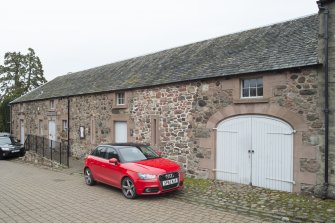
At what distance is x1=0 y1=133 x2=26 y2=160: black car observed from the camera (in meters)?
21.4

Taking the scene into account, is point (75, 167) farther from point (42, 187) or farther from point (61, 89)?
point (61, 89)

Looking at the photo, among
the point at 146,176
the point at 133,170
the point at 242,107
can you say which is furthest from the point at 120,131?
the point at 242,107

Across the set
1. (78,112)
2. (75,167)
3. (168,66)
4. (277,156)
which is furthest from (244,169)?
(78,112)

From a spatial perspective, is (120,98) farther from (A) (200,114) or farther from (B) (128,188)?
(B) (128,188)

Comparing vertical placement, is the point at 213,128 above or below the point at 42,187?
above

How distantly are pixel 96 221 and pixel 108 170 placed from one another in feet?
10.5

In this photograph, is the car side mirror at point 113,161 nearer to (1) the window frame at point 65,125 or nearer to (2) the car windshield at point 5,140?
(1) the window frame at point 65,125

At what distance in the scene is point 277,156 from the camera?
9391 mm

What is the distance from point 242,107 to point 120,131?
303 inches

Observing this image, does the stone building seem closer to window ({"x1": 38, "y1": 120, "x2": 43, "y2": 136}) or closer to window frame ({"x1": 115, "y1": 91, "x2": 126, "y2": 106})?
window frame ({"x1": 115, "y1": 91, "x2": 126, "y2": 106})

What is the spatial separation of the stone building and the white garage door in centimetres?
3

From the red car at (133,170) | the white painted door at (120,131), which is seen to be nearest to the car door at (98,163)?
the red car at (133,170)

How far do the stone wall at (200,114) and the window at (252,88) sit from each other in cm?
22

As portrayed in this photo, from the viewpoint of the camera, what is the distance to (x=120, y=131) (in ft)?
52.2
